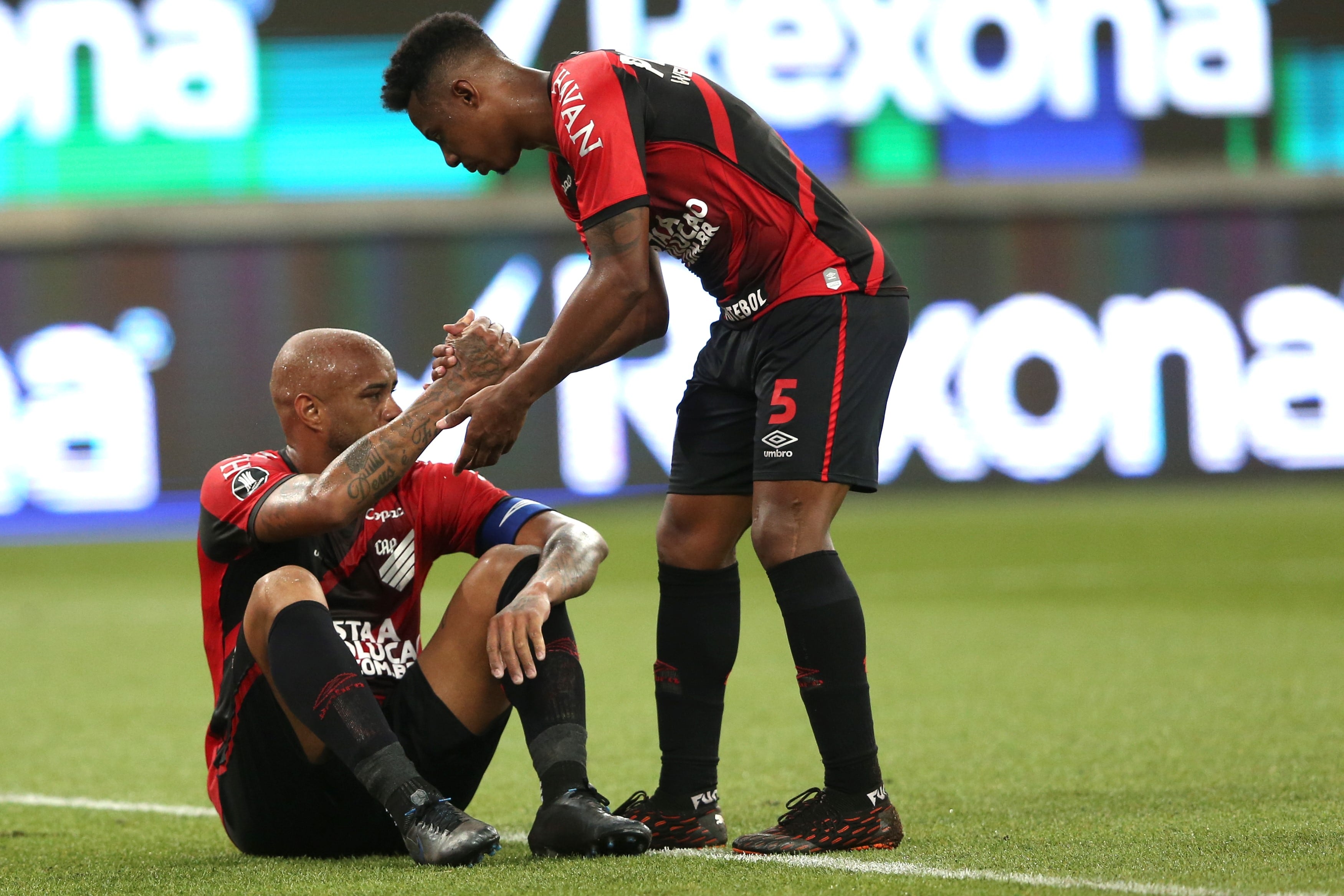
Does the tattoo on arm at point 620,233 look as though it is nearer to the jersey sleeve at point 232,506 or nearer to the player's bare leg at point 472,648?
the player's bare leg at point 472,648

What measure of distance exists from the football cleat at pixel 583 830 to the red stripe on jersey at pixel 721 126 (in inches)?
50.2

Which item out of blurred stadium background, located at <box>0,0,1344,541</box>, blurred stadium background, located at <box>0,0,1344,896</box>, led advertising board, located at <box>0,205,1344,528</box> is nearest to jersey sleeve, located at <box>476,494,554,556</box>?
Result: blurred stadium background, located at <box>0,0,1344,896</box>

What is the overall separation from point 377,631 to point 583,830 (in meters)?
0.64

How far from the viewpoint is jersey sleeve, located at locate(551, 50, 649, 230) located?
2945 millimetres

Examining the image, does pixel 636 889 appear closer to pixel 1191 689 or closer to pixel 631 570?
pixel 1191 689

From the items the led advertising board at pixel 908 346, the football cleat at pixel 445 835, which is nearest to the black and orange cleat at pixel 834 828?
the football cleat at pixel 445 835

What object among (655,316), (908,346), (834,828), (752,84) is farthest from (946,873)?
(752,84)

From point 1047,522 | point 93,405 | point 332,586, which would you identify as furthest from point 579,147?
point 93,405

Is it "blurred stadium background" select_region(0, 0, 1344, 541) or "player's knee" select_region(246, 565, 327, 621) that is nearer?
"player's knee" select_region(246, 565, 327, 621)

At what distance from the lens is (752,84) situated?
15086 mm

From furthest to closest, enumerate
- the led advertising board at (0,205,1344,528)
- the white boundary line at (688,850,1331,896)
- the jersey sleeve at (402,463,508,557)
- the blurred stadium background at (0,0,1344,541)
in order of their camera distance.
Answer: the blurred stadium background at (0,0,1344,541) < the led advertising board at (0,205,1344,528) < the jersey sleeve at (402,463,508,557) < the white boundary line at (688,850,1331,896)

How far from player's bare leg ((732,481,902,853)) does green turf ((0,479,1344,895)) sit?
0.14 meters

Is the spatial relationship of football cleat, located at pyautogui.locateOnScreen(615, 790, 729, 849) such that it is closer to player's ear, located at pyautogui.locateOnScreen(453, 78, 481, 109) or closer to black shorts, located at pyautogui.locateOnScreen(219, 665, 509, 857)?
black shorts, located at pyautogui.locateOnScreen(219, 665, 509, 857)

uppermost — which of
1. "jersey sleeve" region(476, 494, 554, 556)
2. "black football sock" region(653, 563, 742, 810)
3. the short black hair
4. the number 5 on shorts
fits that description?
the short black hair
